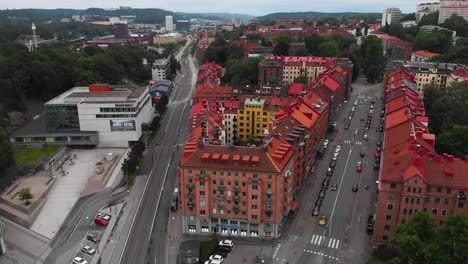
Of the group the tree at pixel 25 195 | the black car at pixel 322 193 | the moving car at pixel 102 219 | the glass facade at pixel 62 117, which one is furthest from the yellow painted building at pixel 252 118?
the tree at pixel 25 195

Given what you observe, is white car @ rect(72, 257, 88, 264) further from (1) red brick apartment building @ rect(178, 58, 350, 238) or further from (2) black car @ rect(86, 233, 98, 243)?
(1) red brick apartment building @ rect(178, 58, 350, 238)

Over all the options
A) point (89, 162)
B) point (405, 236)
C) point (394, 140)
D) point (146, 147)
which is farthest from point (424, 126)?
point (89, 162)

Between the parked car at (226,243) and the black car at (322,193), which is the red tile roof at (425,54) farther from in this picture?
the parked car at (226,243)

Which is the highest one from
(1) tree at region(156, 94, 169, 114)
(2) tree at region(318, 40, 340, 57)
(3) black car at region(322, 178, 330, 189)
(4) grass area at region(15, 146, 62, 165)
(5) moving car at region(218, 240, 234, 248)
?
(2) tree at region(318, 40, 340, 57)

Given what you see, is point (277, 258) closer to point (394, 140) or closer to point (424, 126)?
point (394, 140)

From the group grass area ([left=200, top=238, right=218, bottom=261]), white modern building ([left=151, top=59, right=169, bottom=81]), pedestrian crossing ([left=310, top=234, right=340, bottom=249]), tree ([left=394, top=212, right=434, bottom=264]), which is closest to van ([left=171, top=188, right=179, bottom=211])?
grass area ([left=200, top=238, right=218, bottom=261])
